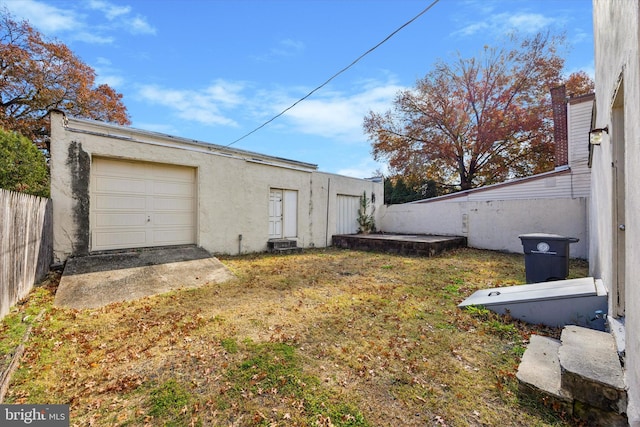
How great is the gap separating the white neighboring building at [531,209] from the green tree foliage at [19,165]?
454 inches

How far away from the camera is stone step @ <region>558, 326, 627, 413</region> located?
1764mm

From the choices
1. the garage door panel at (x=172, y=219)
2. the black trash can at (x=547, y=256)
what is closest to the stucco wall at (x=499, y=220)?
the black trash can at (x=547, y=256)

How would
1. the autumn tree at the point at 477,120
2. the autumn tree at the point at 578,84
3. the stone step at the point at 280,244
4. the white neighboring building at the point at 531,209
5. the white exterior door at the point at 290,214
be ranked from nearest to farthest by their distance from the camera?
the white neighboring building at the point at 531,209 → the stone step at the point at 280,244 → the white exterior door at the point at 290,214 → the autumn tree at the point at 477,120 → the autumn tree at the point at 578,84

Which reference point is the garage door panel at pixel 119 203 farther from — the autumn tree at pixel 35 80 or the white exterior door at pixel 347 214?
the autumn tree at pixel 35 80

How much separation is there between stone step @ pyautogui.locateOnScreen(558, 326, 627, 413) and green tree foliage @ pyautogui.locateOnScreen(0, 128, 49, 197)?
7.56m

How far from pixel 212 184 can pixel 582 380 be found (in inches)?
314

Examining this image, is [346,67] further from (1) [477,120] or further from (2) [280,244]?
(1) [477,120]

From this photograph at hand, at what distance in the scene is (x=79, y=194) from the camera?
19.1 feet

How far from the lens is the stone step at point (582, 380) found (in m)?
1.78

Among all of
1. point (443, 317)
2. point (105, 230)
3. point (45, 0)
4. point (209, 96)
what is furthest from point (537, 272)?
point (45, 0)

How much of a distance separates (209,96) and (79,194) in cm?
522

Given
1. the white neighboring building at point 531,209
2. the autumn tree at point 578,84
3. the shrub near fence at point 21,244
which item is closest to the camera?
the shrub near fence at point 21,244

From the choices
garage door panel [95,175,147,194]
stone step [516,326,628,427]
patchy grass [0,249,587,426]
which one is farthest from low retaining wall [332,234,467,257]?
garage door panel [95,175,147,194]

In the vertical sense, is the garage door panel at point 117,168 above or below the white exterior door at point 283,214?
above
